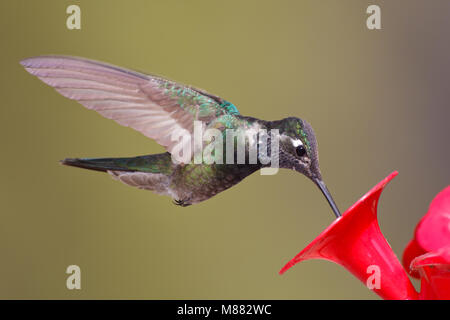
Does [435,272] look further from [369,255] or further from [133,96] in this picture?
[133,96]

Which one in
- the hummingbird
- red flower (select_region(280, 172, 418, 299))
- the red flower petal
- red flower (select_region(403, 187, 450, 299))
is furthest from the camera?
the hummingbird

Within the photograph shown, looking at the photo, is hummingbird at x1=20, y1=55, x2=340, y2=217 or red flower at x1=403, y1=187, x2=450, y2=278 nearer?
red flower at x1=403, y1=187, x2=450, y2=278

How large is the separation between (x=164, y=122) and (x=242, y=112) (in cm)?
190

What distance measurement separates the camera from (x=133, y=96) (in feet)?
6.55

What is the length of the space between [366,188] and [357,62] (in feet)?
3.17

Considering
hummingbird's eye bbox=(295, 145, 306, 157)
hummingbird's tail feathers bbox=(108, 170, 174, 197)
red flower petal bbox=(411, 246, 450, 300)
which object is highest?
hummingbird's eye bbox=(295, 145, 306, 157)

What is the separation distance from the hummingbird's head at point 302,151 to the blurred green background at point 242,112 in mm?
1976

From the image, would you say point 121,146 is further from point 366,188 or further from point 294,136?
point 294,136

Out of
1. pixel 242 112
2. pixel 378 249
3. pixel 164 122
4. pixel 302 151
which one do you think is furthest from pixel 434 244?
pixel 242 112

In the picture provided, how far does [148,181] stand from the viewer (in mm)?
2201

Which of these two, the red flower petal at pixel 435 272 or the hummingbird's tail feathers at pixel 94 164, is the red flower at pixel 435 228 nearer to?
the red flower petal at pixel 435 272

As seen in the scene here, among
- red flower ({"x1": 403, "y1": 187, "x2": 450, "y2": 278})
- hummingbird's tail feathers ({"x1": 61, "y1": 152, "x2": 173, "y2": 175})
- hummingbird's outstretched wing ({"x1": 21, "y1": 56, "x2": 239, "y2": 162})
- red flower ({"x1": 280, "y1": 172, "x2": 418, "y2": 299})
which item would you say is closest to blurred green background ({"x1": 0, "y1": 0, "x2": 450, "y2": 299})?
hummingbird's tail feathers ({"x1": 61, "y1": 152, "x2": 173, "y2": 175})

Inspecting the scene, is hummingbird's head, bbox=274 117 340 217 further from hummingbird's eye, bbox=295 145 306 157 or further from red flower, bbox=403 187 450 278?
red flower, bbox=403 187 450 278

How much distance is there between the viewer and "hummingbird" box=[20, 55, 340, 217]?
1.84m
